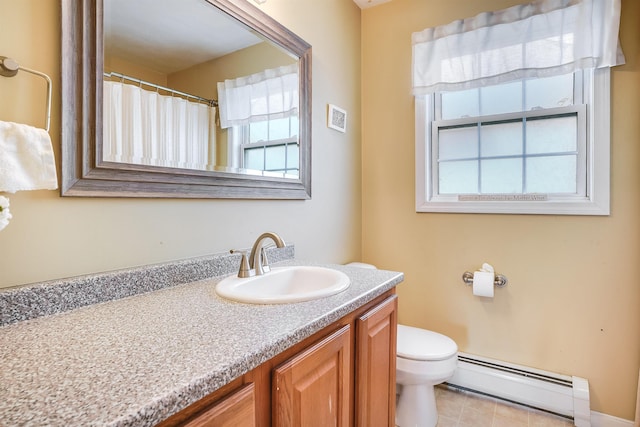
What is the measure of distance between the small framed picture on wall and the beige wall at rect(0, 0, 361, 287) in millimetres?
43

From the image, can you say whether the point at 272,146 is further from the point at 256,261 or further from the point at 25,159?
the point at 25,159

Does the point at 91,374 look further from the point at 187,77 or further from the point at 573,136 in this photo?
the point at 573,136

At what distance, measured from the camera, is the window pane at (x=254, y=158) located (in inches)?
55.8

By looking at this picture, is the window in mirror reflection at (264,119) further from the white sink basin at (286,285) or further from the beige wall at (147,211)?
the white sink basin at (286,285)

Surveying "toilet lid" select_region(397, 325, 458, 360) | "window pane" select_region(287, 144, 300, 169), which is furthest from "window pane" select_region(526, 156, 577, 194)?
"window pane" select_region(287, 144, 300, 169)

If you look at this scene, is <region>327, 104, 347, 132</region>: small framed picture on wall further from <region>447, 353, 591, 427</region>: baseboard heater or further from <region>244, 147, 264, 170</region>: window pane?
<region>447, 353, 591, 427</region>: baseboard heater

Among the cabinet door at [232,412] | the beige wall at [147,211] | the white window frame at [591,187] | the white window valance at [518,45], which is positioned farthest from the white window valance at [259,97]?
the white window frame at [591,187]

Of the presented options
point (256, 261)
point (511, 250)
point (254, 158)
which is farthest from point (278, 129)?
point (511, 250)

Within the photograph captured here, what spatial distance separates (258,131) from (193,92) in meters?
0.34

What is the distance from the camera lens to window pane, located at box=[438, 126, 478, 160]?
2021 millimetres

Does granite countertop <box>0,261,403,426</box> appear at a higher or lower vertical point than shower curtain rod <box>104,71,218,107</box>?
lower

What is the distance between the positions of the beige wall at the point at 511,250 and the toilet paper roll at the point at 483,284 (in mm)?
101

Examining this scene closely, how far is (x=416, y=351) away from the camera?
5.29 feet

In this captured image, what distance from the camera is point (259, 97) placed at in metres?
1.49
